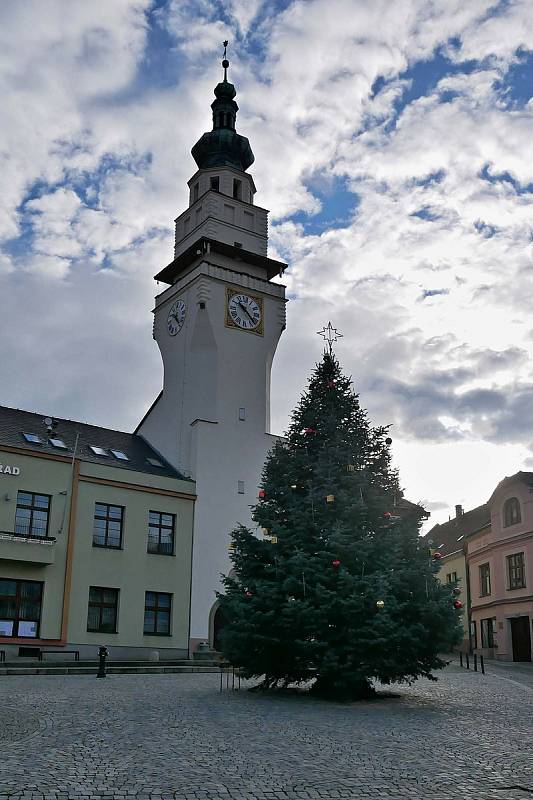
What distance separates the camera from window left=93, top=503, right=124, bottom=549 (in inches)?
1315

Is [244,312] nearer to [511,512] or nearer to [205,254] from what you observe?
[205,254]

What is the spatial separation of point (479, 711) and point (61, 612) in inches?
767

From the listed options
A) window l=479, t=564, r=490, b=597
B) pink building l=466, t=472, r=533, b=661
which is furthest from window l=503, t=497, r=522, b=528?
window l=479, t=564, r=490, b=597

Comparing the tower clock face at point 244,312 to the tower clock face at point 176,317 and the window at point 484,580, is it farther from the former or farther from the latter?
the window at point 484,580

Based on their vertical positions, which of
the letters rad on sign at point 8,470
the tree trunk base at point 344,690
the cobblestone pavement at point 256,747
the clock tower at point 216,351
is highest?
the clock tower at point 216,351

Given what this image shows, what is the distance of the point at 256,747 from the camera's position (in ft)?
36.9

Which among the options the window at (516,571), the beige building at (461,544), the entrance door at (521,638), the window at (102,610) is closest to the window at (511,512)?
the window at (516,571)

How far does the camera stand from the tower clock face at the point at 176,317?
138 feet

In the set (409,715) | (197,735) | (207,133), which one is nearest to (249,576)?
(409,715)

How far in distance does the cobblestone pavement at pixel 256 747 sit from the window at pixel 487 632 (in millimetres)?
25316

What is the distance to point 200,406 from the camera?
39.9 meters

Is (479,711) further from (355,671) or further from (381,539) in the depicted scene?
(381,539)

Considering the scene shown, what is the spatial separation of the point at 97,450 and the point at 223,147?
19.6m

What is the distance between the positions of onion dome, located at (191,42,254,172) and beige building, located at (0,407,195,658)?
1793 cm
